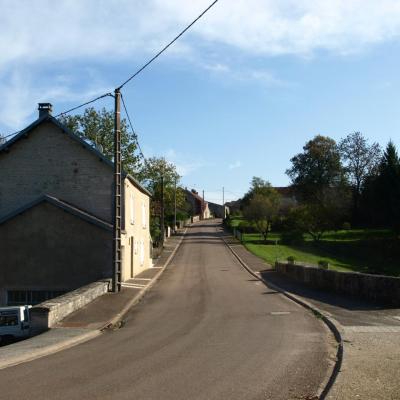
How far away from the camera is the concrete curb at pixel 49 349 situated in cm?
1019

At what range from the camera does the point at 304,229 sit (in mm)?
64438

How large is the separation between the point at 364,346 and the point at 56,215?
17.5 metres

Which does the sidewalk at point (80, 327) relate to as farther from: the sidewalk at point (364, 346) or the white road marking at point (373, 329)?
the white road marking at point (373, 329)

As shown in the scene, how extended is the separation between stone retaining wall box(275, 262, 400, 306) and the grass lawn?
66.7 feet

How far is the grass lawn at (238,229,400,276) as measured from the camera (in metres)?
50.2

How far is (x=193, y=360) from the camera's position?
955 centimetres

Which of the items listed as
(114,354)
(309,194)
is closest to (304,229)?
(309,194)

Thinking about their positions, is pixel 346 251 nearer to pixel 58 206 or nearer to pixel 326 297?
pixel 326 297

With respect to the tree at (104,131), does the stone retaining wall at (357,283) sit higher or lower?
lower

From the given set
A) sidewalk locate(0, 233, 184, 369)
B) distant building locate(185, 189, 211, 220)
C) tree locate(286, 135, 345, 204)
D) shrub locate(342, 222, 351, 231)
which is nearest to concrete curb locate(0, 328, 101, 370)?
sidewalk locate(0, 233, 184, 369)

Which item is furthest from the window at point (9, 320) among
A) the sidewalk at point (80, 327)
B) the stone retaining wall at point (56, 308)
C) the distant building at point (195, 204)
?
the distant building at point (195, 204)

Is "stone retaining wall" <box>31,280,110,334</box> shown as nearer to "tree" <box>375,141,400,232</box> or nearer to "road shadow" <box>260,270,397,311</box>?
"road shadow" <box>260,270,397,311</box>

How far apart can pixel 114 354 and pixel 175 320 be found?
5.17 m

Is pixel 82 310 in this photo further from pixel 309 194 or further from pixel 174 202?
pixel 309 194
